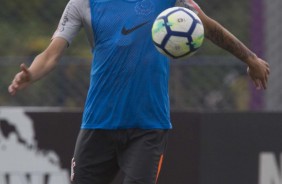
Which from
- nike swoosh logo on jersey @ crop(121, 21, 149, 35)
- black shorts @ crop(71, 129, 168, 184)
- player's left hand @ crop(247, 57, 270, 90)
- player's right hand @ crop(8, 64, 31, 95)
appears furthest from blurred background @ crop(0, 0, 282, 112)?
player's right hand @ crop(8, 64, 31, 95)

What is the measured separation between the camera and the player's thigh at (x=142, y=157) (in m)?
5.38

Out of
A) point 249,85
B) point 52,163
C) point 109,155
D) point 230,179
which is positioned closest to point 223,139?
point 230,179

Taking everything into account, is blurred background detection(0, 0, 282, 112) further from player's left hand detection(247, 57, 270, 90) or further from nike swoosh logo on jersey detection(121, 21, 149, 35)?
nike swoosh logo on jersey detection(121, 21, 149, 35)

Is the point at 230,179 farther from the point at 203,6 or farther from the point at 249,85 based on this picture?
the point at 203,6

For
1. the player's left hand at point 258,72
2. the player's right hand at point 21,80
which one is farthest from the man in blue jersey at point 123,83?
the player's left hand at point 258,72

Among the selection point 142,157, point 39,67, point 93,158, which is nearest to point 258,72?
point 142,157

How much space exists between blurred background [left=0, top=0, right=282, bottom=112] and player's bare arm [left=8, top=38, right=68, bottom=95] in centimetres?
225

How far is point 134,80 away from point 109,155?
1.62 ft

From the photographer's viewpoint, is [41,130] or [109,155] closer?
[109,155]

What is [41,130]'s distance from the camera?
721 centimetres

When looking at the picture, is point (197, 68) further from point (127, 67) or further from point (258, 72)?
point (127, 67)

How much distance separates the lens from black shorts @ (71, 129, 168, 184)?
17.7 feet

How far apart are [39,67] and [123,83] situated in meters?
0.51

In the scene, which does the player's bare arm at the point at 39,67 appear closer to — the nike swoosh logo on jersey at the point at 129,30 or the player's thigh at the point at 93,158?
the nike swoosh logo on jersey at the point at 129,30
